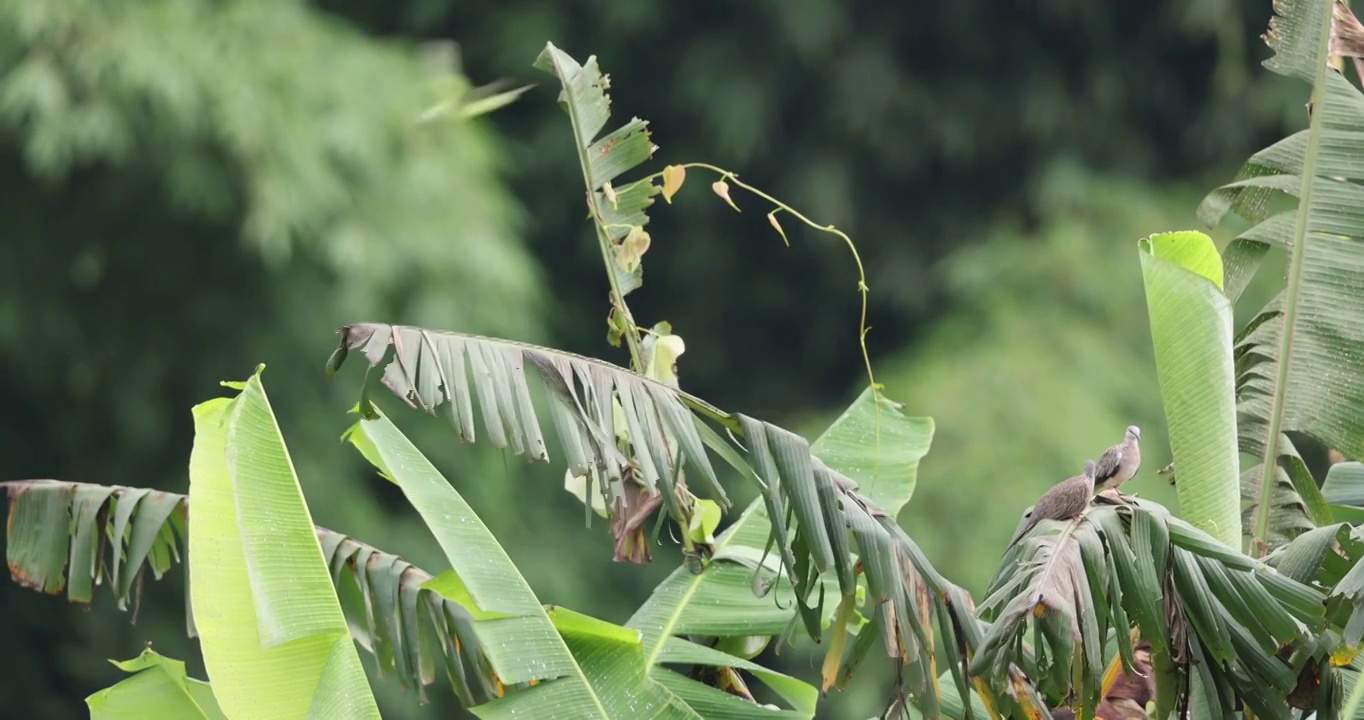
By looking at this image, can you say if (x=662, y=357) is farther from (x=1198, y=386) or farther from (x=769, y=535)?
(x=1198, y=386)

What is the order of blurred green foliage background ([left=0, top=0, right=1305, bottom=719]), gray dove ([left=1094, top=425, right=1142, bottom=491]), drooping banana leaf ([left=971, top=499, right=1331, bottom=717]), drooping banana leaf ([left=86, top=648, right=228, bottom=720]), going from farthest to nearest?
blurred green foliage background ([left=0, top=0, right=1305, bottom=719]) → drooping banana leaf ([left=86, top=648, right=228, bottom=720]) → gray dove ([left=1094, top=425, right=1142, bottom=491]) → drooping banana leaf ([left=971, top=499, right=1331, bottom=717])

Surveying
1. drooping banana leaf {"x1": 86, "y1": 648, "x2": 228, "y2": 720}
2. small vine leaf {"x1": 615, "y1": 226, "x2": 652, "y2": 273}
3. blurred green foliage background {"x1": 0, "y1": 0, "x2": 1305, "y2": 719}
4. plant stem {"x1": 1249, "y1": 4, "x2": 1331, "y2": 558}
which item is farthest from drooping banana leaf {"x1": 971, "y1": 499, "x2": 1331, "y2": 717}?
blurred green foliage background {"x1": 0, "y1": 0, "x2": 1305, "y2": 719}

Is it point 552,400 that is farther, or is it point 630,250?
point 630,250

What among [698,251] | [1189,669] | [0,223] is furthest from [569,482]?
[698,251]

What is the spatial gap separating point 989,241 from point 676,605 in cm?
346

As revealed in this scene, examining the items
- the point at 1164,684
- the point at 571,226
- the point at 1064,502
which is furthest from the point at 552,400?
the point at 571,226

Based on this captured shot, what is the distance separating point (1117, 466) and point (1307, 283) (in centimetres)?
34

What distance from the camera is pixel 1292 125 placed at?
424 centimetres

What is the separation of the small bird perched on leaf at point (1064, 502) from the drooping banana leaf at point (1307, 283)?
28 cm

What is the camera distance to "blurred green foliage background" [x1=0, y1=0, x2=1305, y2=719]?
3.22m

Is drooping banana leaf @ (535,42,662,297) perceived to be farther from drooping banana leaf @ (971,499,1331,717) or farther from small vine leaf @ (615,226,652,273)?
drooping banana leaf @ (971,499,1331,717)

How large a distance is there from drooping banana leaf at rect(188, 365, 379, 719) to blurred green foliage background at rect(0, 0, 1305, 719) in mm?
1597

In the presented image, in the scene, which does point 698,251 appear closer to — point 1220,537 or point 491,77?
point 491,77

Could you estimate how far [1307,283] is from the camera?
40.6 inches
